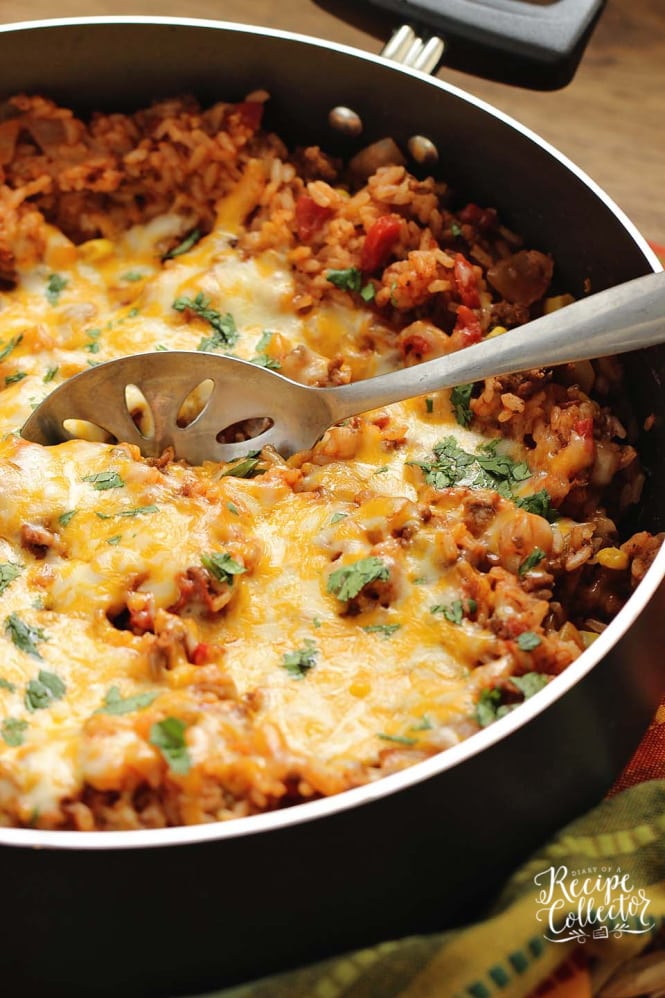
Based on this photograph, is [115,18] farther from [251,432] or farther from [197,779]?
[197,779]

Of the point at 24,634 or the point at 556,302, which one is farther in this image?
the point at 556,302

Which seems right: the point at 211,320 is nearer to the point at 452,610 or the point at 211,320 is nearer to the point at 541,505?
the point at 541,505

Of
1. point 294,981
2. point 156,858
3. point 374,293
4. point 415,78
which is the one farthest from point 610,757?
point 415,78

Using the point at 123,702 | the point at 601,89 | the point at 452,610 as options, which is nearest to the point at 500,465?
the point at 452,610

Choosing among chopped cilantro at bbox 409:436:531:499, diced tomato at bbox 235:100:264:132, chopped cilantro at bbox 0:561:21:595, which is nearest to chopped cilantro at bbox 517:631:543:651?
chopped cilantro at bbox 409:436:531:499

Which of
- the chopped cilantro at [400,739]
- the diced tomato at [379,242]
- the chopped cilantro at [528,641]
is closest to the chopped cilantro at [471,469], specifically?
the chopped cilantro at [528,641]

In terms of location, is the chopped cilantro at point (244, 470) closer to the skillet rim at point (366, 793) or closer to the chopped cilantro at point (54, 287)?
the chopped cilantro at point (54, 287)
